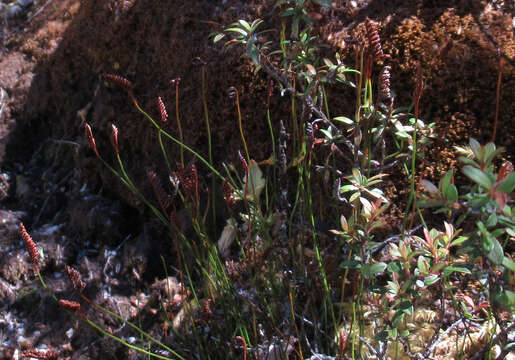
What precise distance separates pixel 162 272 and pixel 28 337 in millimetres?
603

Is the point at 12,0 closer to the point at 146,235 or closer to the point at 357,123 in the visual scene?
the point at 146,235

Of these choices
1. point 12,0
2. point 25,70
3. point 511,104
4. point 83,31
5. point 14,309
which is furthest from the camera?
point 12,0

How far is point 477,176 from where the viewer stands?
2.42ft

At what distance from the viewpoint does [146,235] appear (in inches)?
81.4

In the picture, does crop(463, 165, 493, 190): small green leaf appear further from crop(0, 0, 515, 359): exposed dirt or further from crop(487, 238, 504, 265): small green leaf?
crop(0, 0, 515, 359): exposed dirt

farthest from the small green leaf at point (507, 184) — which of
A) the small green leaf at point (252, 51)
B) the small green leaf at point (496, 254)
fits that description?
the small green leaf at point (252, 51)

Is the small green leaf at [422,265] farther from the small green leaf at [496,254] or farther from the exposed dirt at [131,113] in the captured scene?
the exposed dirt at [131,113]

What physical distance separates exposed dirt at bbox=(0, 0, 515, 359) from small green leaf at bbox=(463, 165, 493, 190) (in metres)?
0.47

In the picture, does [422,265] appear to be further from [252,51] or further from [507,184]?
[252,51]

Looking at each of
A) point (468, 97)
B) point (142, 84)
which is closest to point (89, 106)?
point (142, 84)

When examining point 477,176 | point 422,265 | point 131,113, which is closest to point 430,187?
point 477,176

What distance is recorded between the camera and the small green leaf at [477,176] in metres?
0.74

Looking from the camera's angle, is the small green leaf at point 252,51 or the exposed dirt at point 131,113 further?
the exposed dirt at point 131,113

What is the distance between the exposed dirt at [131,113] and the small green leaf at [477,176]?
474 millimetres
